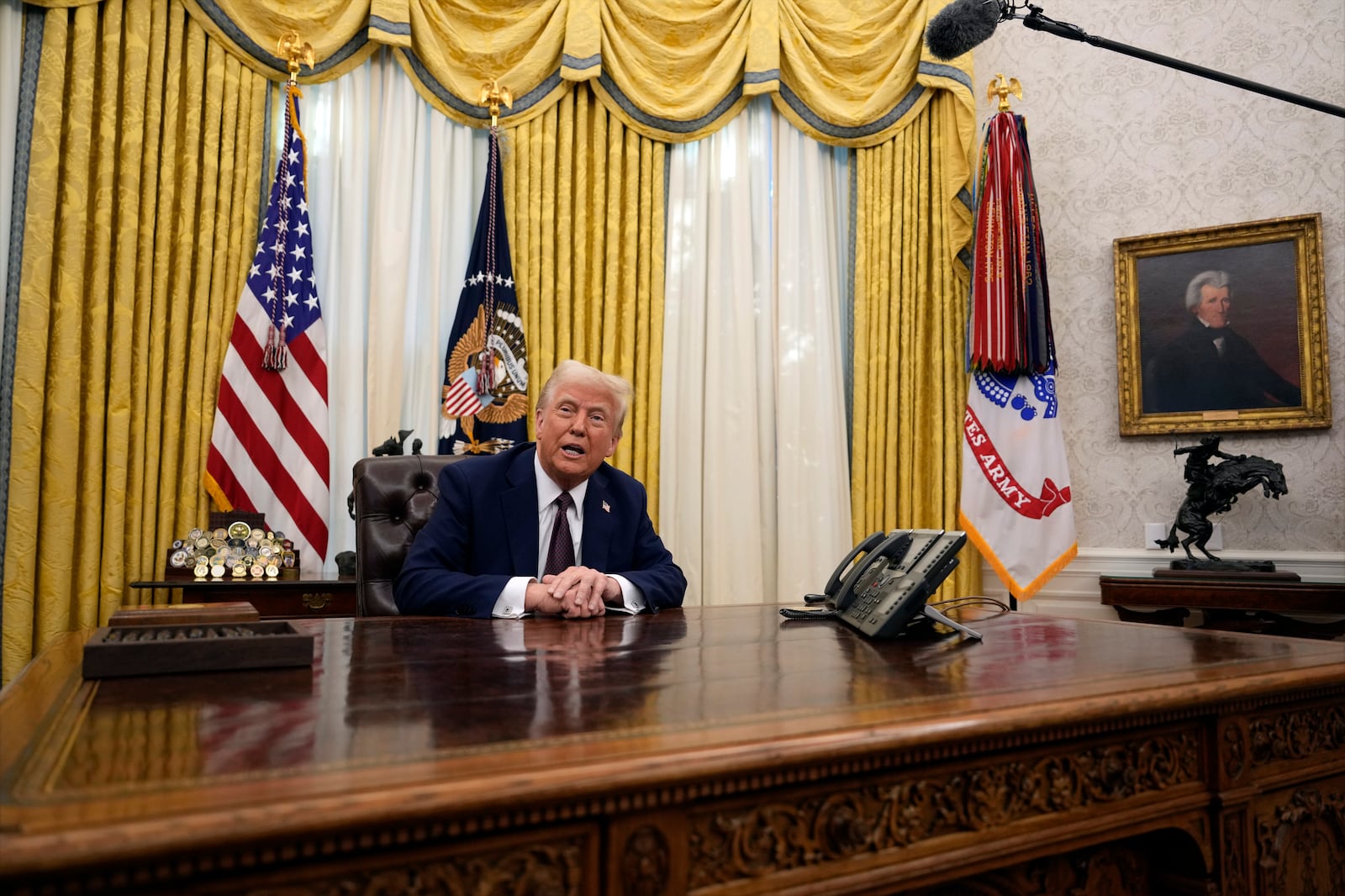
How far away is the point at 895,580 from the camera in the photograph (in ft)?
6.06

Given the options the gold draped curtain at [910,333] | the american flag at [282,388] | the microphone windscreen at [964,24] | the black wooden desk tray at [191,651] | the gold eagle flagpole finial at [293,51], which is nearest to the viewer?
the black wooden desk tray at [191,651]

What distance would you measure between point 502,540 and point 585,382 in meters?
0.52

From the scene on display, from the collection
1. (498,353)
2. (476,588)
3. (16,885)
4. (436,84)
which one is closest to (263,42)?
(436,84)

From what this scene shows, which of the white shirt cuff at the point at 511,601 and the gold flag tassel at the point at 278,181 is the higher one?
the gold flag tassel at the point at 278,181

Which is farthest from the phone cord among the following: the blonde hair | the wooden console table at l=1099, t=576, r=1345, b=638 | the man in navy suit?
the wooden console table at l=1099, t=576, r=1345, b=638

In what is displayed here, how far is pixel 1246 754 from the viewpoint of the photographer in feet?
4.52

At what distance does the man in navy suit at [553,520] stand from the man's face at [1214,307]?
3.56m

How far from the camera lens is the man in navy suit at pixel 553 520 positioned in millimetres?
2383

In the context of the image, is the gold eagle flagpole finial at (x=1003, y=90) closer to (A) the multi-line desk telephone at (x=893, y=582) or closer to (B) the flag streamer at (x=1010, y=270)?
(B) the flag streamer at (x=1010, y=270)

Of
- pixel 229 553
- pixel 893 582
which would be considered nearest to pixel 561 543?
pixel 893 582

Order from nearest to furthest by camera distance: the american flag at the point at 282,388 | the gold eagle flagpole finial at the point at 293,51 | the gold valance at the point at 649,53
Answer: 1. the american flag at the point at 282,388
2. the gold eagle flagpole finial at the point at 293,51
3. the gold valance at the point at 649,53

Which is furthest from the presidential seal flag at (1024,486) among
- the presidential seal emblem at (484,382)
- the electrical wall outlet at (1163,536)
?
the presidential seal emblem at (484,382)

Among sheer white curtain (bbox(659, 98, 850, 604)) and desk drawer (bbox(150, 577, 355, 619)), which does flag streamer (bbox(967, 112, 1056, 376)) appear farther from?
desk drawer (bbox(150, 577, 355, 619))

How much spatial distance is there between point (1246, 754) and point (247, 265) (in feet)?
13.5
